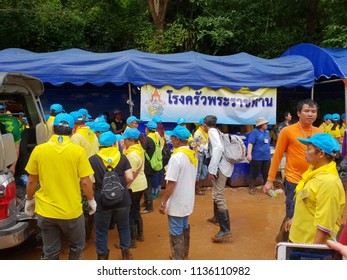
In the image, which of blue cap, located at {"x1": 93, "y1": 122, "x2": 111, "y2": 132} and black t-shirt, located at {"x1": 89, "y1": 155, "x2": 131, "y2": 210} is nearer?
black t-shirt, located at {"x1": 89, "y1": 155, "x2": 131, "y2": 210}

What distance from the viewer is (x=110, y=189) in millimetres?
3781

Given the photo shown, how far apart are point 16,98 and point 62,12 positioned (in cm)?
935

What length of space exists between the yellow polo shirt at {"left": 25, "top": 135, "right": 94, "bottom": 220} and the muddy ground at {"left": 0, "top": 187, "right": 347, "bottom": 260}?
4.85 ft

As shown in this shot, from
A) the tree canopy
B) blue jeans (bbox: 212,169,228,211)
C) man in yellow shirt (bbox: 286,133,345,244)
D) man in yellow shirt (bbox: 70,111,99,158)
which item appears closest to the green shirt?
man in yellow shirt (bbox: 70,111,99,158)

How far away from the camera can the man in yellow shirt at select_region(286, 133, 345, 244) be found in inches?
99.5

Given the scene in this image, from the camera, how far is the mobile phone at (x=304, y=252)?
196cm

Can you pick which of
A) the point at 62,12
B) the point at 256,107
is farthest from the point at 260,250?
the point at 62,12

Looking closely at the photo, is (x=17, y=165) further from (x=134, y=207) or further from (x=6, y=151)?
(x=134, y=207)

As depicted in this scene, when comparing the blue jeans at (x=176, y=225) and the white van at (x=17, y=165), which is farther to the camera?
the blue jeans at (x=176, y=225)

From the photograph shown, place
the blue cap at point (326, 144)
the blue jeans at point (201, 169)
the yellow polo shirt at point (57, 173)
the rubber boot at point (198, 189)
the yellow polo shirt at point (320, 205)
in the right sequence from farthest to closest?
the rubber boot at point (198, 189) < the blue jeans at point (201, 169) < the yellow polo shirt at point (57, 173) < the blue cap at point (326, 144) < the yellow polo shirt at point (320, 205)

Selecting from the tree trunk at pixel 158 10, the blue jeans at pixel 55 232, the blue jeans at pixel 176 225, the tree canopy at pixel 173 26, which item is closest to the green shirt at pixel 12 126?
the blue jeans at pixel 55 232

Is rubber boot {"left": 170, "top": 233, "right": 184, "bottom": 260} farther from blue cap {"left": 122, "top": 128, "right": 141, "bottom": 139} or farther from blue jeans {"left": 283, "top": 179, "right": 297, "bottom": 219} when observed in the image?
blue cap {"left": 122, "top": 128, "right": 141, "bottom": 139}

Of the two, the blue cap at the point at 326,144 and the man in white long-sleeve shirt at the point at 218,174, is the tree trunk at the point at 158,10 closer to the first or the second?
the man in white long-sleeve shirt at the point at 218,174

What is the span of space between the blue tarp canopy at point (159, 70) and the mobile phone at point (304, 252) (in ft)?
21.1
